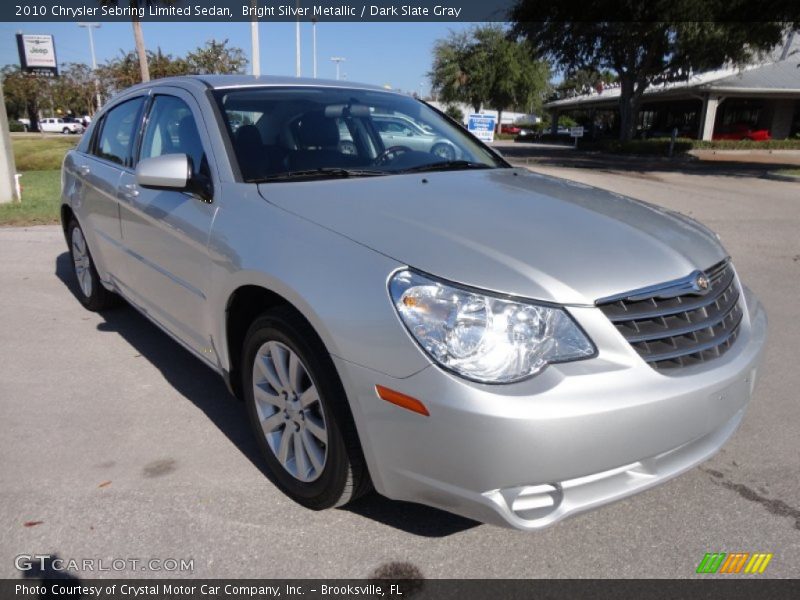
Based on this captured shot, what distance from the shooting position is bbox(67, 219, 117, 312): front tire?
190 inches

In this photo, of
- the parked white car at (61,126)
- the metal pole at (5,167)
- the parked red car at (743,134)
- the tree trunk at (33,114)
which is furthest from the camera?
the tree trunk at (33,114)

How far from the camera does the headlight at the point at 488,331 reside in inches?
74.7

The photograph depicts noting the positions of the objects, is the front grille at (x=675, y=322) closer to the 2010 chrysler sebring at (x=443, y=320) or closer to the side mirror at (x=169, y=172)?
the 2010 chrysler sebring at (x=443, y=320)

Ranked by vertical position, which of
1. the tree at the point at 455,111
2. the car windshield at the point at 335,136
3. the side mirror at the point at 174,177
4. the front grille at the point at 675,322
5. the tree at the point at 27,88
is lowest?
the front grille at the point at 675,322

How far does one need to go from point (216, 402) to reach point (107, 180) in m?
1.71

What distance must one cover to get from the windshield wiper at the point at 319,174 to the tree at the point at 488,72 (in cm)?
4598

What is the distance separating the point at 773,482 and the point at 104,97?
183 feet

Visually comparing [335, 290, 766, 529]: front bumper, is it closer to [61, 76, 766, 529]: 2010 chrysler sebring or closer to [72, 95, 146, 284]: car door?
[61, 76, 766, 529]: 2010 chrysler sebring

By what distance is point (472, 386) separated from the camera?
72.6 inches

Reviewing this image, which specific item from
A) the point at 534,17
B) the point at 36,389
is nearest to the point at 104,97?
the point at 534,17

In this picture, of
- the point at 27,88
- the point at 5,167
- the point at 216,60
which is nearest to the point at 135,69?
Result: the point at 216,60

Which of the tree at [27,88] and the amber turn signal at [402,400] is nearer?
the amber turn signal at [402,400]

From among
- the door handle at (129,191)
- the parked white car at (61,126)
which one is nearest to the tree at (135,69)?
the parked white car at (61,126)

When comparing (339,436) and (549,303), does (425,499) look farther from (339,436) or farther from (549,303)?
(549,303)
